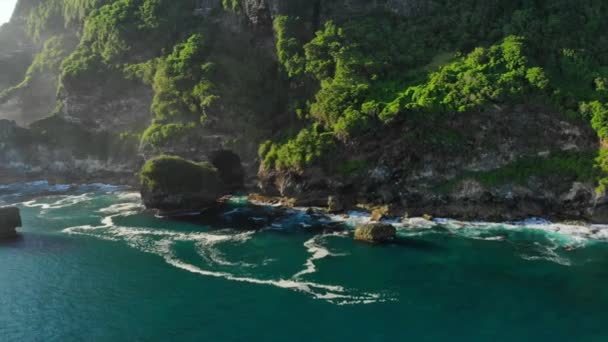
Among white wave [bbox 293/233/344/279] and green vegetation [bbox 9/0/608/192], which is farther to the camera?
green vegetation [bbox 9/0/608/192]

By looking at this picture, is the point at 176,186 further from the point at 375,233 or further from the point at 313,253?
the point at 375,233

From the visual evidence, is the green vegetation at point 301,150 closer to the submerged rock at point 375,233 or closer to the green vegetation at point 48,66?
the submerged rock at point 375,233

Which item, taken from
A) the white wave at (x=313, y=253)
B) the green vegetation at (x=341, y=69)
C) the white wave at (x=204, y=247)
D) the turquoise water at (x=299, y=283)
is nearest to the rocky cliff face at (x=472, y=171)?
the green vegetation at (x=341, y=69)

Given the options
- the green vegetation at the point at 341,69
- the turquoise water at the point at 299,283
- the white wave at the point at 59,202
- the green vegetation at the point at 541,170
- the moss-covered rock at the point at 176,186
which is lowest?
the turquoise water at the point at 299,283

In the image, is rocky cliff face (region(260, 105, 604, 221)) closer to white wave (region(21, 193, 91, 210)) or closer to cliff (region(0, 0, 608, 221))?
cliff (region(0, 0, 608, 221))

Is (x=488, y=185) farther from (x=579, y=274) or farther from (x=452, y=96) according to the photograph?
(x=579, y=274)

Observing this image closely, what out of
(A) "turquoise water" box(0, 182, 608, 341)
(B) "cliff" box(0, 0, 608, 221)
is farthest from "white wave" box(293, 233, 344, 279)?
(B) "cliff" box(0, 0, 608, 221)
